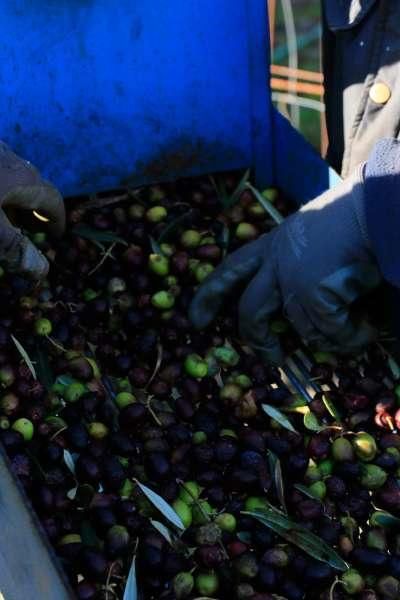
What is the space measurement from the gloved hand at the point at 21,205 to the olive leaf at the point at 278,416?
0.68m

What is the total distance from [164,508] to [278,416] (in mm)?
436

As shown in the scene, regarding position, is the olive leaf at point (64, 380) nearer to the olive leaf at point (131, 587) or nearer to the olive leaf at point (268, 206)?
the olive leaf at point (131, 587)

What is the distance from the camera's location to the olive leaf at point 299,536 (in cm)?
211

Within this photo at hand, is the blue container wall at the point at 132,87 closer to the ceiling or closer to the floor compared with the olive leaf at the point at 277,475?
closer to the ceiling

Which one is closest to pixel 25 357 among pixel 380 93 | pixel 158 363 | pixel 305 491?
pixel 158 363

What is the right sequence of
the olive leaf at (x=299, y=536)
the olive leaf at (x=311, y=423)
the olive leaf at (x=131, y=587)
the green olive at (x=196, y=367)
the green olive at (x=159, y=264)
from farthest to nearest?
the green olive at (x=159, y=264)
the green olive at (x=196, y=367)
the olive leaf at (x=311, y=423)
the olive leaf at (x=299, y=536)
the olive leaf at (x=131, y=587)

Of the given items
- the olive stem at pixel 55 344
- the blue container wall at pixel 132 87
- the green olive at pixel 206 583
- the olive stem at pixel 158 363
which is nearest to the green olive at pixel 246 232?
the blue container wall at pixel 132 87

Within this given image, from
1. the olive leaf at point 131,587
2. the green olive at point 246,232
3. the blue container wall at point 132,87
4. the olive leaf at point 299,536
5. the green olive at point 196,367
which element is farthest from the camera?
the green olive at point 246,232

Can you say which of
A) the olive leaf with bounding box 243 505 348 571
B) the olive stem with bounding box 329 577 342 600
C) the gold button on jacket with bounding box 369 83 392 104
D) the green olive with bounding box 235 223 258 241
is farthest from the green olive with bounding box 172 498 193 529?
the gold button on jacket with bounding box 369 83 392 104

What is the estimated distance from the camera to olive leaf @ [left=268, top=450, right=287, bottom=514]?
2252 mm

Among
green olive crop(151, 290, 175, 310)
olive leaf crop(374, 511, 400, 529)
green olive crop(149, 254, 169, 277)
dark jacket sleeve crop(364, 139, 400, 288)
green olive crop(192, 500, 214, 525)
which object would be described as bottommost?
olive leaf crop(374, 511, 400, 529)

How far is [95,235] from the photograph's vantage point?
9.20ft

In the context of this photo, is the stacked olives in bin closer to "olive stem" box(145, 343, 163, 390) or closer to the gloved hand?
"olive stem" box(145, 343, 163, 390)

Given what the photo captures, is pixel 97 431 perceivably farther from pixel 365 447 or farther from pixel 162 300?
pixel 365 447
